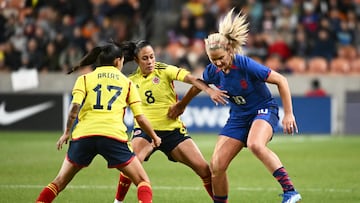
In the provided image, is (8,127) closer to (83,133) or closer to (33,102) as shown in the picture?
(33,102)

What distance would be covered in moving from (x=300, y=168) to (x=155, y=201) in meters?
5.14

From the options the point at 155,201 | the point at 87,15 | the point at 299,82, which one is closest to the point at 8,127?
the point at 87,15

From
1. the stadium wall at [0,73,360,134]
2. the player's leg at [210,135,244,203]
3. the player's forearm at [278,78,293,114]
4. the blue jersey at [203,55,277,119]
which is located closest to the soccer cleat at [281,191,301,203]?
the player's leg at [210,135,244,203]

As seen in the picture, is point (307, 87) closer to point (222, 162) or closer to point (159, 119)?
point (159, 119)

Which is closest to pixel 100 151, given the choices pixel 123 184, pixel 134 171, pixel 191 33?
pixel 134 171

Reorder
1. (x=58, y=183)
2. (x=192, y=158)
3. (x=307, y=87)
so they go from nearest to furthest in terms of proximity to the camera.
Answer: (x=58, y=183) → (x=192, y=158) → (x=307, y=87)

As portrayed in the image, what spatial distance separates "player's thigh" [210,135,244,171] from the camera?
8.86 meters

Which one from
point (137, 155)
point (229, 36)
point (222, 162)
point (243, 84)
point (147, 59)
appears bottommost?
point (137, 155)

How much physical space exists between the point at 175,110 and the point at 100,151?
179cm

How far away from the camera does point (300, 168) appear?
48.2 feet

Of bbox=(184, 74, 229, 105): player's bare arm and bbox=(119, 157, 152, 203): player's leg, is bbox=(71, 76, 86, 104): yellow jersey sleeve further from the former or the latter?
bbox=(184, 74, 229, 105): player's bare arm

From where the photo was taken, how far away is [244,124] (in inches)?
354

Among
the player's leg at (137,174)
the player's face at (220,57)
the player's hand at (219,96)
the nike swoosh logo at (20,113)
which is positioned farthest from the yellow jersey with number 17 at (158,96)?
the nike swoosh logo at (20,113)

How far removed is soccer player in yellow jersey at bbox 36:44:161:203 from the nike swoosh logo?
1508cm
